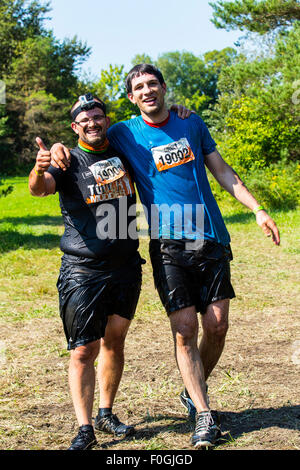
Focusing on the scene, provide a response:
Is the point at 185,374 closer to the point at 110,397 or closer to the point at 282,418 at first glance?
the point at 110,397

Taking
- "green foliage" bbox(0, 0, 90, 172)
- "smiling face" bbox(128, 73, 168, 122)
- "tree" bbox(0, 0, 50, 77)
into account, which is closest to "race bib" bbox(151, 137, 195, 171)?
"smiling face" bbox(128, 73, 168, 122)

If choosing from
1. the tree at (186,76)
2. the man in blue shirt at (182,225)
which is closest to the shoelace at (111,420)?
the man in blue shirt at (182,225)

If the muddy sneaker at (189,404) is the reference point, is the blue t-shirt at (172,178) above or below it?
above

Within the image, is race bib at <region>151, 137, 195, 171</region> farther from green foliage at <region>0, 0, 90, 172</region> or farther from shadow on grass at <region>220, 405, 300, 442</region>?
green foliage at <region>0, 0, 90, 172</region>

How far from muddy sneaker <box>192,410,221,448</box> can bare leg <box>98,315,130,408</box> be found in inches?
25.3

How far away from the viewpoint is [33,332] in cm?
639

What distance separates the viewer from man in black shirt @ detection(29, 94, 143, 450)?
3.49 m

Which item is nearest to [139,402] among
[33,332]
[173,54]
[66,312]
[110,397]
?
[110,397]

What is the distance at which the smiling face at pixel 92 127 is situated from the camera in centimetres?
356

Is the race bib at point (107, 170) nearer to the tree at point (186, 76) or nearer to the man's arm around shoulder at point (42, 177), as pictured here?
the man's arm around shoulder at point (42, 177)

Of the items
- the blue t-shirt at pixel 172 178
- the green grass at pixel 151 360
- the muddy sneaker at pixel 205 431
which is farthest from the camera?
the green grass at pixel 151 360

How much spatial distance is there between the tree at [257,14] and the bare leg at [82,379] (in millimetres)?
16520

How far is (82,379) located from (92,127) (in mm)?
1580

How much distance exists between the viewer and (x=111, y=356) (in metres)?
3.77
